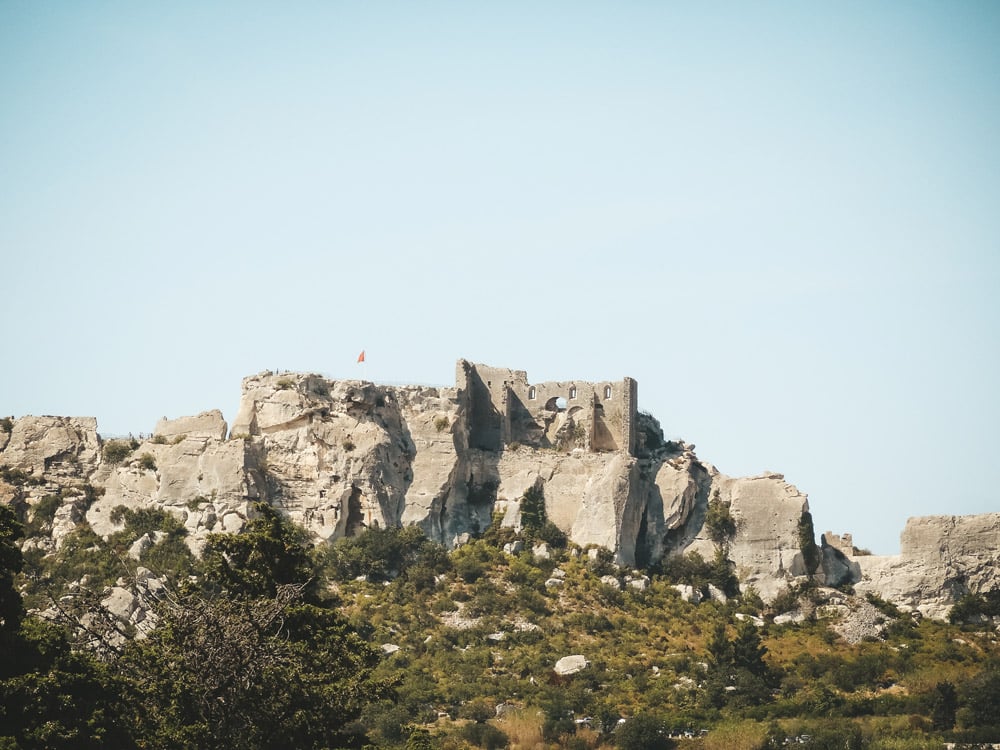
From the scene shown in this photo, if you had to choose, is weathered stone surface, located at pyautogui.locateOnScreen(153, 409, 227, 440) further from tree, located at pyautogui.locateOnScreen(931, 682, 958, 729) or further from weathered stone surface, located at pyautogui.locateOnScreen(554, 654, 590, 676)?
tree, located at pyautogui.locateOnScreen(931, 682, 958, 729)

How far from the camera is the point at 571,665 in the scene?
57.8m

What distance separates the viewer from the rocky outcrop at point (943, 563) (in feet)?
206

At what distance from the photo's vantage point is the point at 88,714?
1339 inches

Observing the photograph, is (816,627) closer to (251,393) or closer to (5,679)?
(251,393)

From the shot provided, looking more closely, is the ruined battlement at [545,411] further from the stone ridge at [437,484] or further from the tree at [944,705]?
the tree at [944,705]

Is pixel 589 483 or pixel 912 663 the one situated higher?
pixel 589 483

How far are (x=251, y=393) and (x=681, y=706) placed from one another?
20.1 meters

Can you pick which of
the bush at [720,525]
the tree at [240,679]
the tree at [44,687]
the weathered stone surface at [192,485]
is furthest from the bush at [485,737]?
the tree at [44,687]

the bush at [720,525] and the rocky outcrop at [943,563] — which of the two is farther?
the bush at [720,525]

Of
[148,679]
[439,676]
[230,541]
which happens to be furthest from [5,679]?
[439,676]

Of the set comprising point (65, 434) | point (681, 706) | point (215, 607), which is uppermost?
point (65, 434)

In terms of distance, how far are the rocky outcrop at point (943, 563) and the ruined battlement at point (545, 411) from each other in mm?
10829

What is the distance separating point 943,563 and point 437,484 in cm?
1842

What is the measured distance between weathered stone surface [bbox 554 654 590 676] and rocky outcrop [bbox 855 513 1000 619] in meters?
11.9
